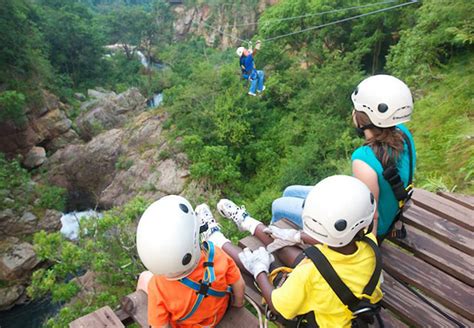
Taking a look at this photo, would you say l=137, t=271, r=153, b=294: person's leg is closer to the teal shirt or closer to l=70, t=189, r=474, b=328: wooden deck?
l=70, t=189, r=474, b=328: wooden deck

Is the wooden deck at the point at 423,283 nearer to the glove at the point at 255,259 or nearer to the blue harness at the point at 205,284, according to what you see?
the glove at the point at 255,259

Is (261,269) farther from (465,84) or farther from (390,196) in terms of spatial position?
(465,84)

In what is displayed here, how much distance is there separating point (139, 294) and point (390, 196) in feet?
6.79

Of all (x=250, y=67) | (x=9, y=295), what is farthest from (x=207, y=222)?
(x=9, y=295)

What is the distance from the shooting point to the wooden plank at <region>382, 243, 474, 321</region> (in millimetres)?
2365

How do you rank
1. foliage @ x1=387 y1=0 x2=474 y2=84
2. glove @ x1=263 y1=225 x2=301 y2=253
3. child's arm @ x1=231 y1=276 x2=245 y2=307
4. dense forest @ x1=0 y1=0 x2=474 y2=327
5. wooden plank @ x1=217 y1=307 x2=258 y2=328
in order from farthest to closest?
foliage @ x1=387 y1=0 x2=474 y2=84
dense forest @ x1=0 y1=0 x2=474 y2=327
glove @ x1=263 y1=225 x2=301 y2=253
wooden plank @ x1=217 y1=307 x2=258 y2=328
child's arm @ x1=231 y1=276 x2=245 y2=307

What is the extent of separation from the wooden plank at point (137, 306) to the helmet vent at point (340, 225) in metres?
1.63

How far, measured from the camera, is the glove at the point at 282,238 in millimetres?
2709

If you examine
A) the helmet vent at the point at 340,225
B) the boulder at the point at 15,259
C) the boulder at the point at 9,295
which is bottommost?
the boulder at the point at 9,295

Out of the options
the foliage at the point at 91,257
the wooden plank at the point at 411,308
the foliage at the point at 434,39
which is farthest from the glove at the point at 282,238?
the foliage at the point at 434,39

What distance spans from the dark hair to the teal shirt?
47 millimetres

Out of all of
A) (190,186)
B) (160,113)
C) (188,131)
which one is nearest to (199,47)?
(160,113)

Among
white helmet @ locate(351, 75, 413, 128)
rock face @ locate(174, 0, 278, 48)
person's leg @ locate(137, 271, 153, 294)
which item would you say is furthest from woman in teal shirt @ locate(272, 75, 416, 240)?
rock face @ locate(174, 0, 278, 48)

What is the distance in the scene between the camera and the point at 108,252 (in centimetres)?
828
